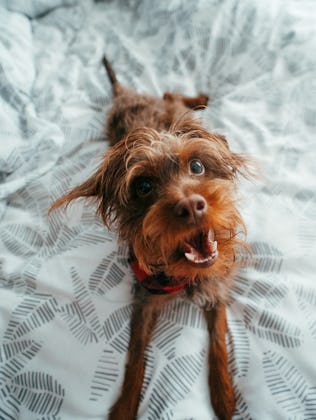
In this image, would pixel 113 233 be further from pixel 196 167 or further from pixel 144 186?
pixel 196 167

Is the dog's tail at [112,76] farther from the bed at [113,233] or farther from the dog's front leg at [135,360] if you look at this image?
the dog's front leg at [135,360]

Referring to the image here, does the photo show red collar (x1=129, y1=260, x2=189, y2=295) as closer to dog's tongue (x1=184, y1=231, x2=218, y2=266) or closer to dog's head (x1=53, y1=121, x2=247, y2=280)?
dog's head (x1=53, y1=121, x2=247, y2=280)

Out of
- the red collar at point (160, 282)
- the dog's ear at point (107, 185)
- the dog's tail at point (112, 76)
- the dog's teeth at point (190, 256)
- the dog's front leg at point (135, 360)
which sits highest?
the dog's tail at point (112, 76)

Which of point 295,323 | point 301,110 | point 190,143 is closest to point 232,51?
point 301,110

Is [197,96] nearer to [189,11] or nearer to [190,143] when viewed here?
[189,11]

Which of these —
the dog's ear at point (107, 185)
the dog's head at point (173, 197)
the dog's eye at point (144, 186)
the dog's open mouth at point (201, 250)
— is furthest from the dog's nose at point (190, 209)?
the dog's ear at point (107, 185)

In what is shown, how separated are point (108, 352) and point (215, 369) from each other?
558 mm

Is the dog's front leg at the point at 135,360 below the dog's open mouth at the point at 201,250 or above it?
below

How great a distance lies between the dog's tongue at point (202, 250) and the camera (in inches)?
64.7

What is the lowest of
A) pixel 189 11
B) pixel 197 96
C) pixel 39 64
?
pixel 197 96

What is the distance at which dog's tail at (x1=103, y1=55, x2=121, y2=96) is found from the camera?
9.53 ft

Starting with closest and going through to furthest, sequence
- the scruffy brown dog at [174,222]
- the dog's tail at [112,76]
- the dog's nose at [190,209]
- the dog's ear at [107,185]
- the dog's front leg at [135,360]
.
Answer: the dog's nose at [190,209] < the scruffy brown dog at [174,222] < the dog's front leg at [135,360] < the dog's ear at [107,185] < the dog's tail at [112,76]

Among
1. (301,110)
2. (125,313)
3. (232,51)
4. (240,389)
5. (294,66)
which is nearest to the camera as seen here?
(240,389)

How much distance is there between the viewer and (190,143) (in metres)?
1.77
